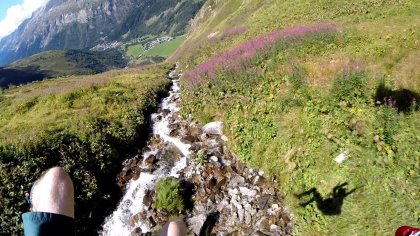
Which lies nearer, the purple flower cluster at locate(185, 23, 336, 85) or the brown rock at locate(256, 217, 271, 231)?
the brown rock at locate(256, 217, 271, 231)

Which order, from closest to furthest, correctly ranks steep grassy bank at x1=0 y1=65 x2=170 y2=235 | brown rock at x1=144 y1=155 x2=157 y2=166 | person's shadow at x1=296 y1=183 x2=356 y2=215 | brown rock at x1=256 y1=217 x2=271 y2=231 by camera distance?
person's shadow at x1=296 y1=183 x2=356 y2=215, brown rock at x1=256 y1=217 x2=271 y2=231, steep grassy bank at x1=0 y1=65 x2=170 y2=235, brown rock at x1=144 y1=155 x2=157 y2=166

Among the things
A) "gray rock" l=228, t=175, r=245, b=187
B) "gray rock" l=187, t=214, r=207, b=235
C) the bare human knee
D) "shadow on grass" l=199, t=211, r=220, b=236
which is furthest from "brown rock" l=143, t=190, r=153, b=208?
the bare human knee

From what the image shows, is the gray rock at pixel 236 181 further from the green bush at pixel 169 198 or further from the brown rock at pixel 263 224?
the brown rock at pixel 263 224

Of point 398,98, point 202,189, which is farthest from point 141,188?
point 398,98

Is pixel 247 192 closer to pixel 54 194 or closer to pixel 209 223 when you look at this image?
pixel 209 223

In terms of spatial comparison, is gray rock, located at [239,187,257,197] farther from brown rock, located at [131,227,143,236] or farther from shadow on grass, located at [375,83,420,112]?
shadow on grass, located at [375,83,420,112]
